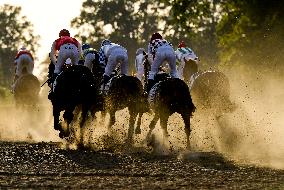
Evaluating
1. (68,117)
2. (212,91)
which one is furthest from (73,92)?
(212,91)

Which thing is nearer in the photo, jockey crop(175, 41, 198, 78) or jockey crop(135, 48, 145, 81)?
jockey crop(135, 48, 145, 81)

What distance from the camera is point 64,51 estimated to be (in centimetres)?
1708

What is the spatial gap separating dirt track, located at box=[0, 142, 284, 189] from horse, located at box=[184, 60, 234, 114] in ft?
14.7

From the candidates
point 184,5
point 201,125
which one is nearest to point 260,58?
point 184,5

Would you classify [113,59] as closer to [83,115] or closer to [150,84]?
[150,84]

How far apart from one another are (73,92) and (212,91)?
4084 mm

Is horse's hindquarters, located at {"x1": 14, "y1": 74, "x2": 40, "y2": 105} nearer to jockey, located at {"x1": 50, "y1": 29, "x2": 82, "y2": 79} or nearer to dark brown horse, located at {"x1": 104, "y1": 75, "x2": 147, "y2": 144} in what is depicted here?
jockey, located at {"x1": 50, "y1": 29, "x2": 82, "y2": 79}

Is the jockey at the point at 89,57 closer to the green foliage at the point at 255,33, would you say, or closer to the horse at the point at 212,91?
the horse at the point at 212,91

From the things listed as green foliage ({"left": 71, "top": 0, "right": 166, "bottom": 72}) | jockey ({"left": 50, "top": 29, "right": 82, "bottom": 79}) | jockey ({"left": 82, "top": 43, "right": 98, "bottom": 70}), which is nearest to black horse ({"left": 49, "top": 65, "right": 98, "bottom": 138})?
jockey ({"left": 50, "top": 29, "right": 82, "bottom": 79})

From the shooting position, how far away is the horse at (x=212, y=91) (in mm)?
18812

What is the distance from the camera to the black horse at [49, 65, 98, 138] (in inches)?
634

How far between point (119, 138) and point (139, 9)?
8929 centimetres

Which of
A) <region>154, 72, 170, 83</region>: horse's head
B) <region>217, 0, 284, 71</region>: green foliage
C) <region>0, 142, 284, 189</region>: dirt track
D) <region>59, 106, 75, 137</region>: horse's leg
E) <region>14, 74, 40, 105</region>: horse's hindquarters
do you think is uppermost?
<region>217, 0, 284, 71</region>: green foliage

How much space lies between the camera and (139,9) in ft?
347
